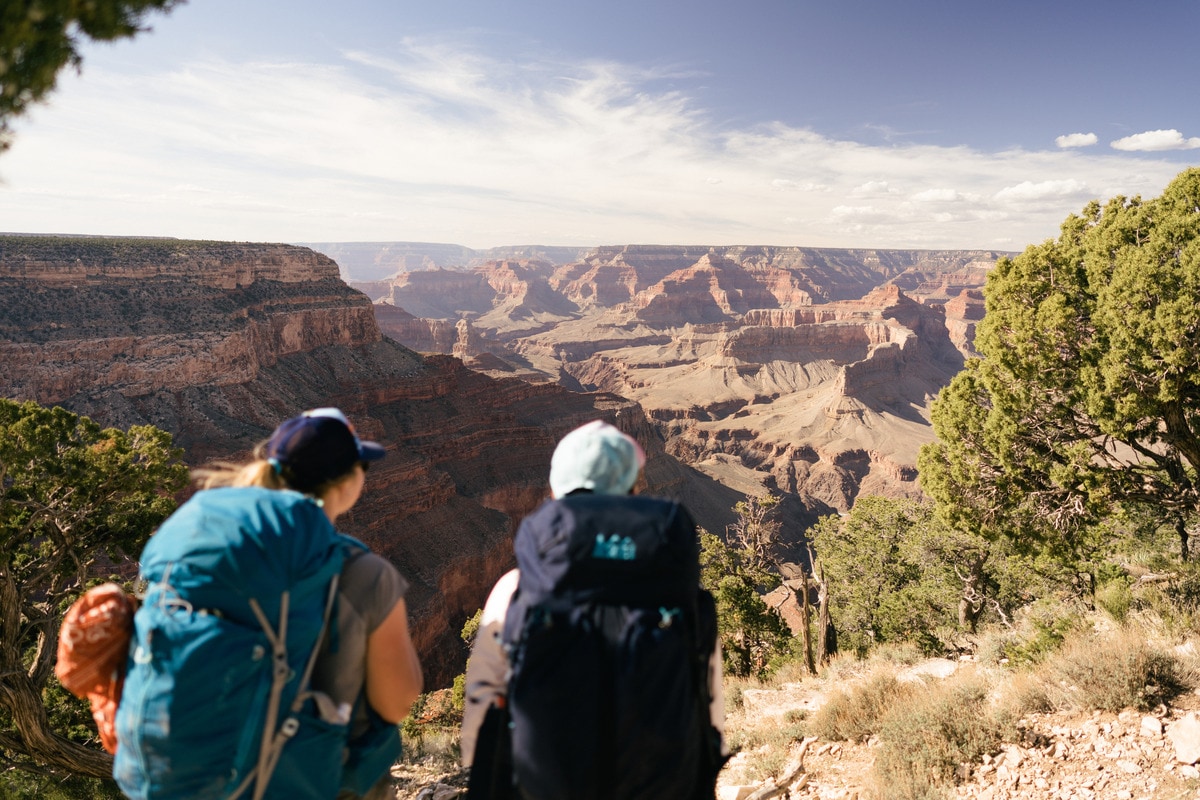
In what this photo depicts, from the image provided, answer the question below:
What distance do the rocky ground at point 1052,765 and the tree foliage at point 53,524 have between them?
4748mm

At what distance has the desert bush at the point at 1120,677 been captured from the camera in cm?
538

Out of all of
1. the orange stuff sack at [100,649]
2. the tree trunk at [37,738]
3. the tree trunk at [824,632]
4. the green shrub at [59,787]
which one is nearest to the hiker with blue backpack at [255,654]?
the orange stuff sack at [100,649]

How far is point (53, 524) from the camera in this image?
787 centimetres

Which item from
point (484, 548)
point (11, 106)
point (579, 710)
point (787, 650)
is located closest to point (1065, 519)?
point (787, 650)

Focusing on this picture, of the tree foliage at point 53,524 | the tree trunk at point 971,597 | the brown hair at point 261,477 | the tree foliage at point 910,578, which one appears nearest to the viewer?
the brown hair at point 261,477

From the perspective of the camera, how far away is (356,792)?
2.37 metres

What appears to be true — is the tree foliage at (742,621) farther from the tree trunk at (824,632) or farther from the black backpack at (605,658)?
the black backpack at (605,658)

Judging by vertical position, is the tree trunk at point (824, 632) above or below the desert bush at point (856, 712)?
below

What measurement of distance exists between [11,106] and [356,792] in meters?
3.19

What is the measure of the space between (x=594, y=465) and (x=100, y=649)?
1.82 m

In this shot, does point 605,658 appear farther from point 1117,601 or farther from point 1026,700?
point 1117,601

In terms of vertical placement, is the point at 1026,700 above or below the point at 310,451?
below

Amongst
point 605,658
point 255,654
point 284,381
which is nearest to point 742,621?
point 605,658

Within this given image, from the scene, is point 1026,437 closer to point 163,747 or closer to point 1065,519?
point 1065,519
